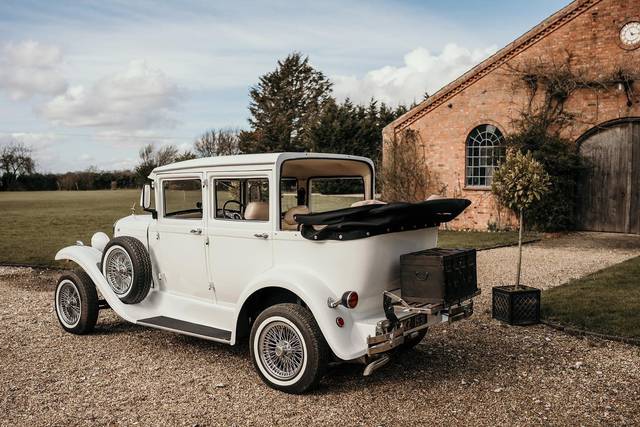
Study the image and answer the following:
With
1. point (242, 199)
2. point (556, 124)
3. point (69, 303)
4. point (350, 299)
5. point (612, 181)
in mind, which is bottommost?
point (69, 303)

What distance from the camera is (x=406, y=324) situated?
4.53m

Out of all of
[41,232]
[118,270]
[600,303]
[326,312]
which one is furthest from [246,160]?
[41,232]

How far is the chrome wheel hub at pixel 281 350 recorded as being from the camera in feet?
14.9

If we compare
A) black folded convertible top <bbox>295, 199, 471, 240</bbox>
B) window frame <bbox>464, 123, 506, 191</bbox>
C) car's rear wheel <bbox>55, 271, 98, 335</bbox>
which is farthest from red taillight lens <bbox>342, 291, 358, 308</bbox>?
window frame <bbox>464, 123, 506, 191</bbox>

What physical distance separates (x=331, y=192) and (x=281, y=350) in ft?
6.65

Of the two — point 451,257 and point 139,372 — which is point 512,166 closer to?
point 451,257

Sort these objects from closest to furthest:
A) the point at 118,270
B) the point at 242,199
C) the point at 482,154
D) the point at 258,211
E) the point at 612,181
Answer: the point at 258,211 < the point at 242,199 < the point at 118,270 < the point at 612,181 < the point at 482,154

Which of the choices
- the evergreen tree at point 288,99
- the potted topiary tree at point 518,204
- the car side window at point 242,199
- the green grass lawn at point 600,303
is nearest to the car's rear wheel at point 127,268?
the car side window at point 242,199

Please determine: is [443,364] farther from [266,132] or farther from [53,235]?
[266,132]

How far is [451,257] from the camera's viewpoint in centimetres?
439

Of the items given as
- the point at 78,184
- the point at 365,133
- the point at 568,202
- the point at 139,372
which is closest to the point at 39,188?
the point at 78,184

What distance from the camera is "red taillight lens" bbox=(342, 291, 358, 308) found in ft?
14.0

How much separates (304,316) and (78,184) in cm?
5588

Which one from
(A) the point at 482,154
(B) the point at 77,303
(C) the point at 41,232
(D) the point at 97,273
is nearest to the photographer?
(D) the point at 97,273
